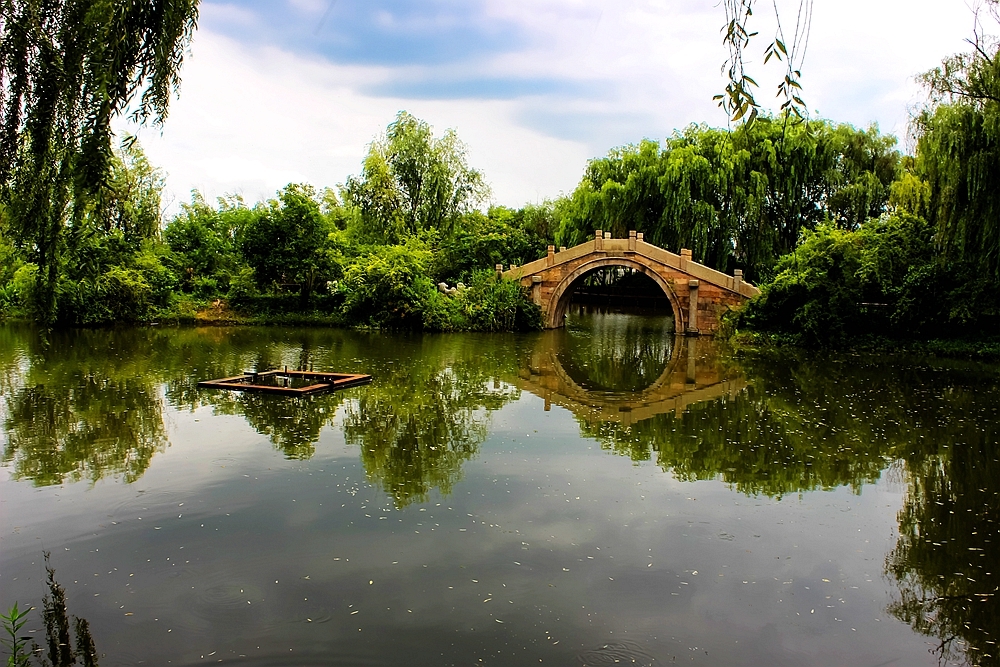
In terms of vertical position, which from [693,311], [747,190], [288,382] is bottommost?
[288,382]

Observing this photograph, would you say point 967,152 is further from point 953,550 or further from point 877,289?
point 953,550

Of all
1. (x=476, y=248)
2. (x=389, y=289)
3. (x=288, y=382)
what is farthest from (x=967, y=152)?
(x=476, y=248)

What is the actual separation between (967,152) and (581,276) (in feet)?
38.6

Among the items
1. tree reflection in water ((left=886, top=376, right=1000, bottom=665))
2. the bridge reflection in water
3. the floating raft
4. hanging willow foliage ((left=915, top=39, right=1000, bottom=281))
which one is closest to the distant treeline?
hanging willow foliage ((left=915, top=39, right=1000, bottom=281))

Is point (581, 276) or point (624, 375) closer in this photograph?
point (624, 375)

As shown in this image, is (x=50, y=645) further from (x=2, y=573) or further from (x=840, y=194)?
(x=840, y=194)

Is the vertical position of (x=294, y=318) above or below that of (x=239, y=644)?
above

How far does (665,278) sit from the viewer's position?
24312 mm

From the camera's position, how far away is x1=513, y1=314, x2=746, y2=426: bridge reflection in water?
12594 millimetres

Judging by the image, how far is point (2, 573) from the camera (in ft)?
18.0

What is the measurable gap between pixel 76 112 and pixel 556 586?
4088mm

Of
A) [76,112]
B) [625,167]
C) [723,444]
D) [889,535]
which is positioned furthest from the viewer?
[625,167]

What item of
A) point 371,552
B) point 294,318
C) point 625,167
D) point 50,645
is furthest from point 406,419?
point 625,167

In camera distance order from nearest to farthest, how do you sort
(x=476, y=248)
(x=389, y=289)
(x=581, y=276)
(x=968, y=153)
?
(x=968, y=153) < (x=389, y=289) < (x=581, y=276) < (x=476, y=248)
